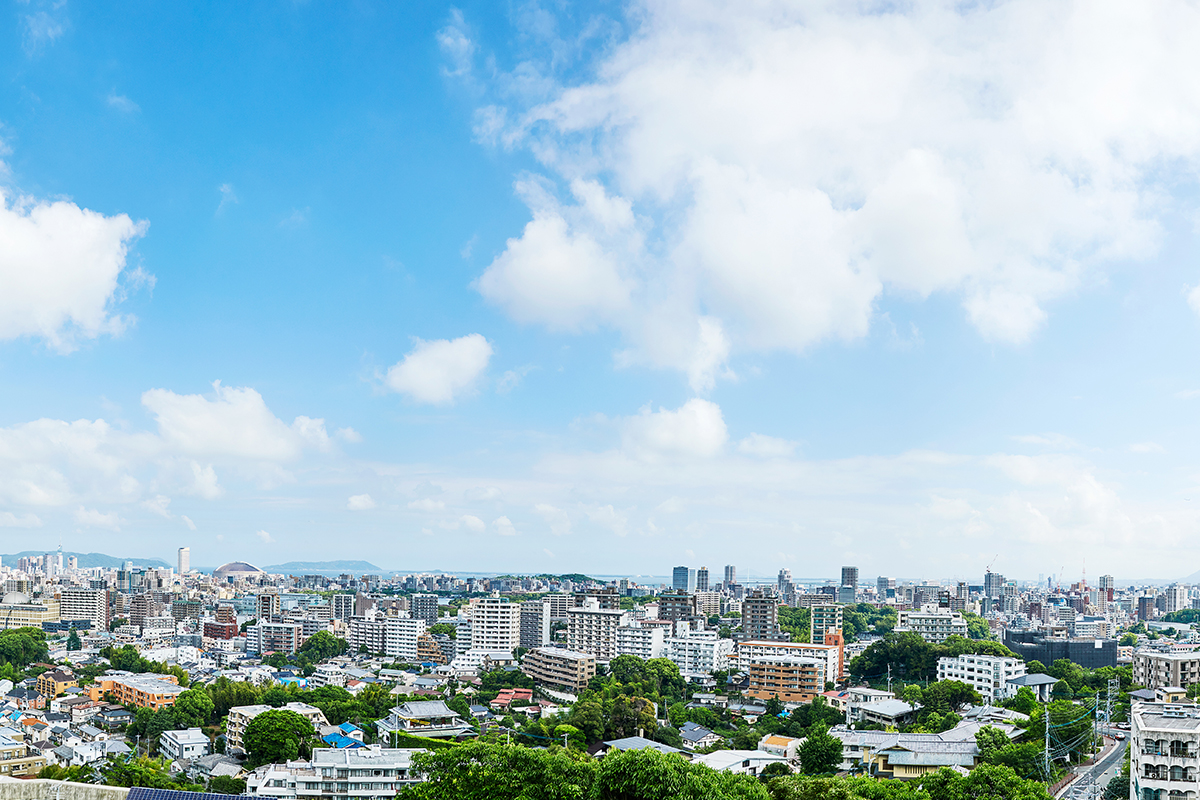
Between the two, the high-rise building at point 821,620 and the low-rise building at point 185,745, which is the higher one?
the low-rise building at point 185,745

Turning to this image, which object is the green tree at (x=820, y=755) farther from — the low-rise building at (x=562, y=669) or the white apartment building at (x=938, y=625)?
the white apartment building at (x=938, y=625)

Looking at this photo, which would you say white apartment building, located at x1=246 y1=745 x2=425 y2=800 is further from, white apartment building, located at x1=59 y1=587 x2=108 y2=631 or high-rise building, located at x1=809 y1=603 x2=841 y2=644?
white apartment building, located at x1=59 y1=587 x2=108 y2=631

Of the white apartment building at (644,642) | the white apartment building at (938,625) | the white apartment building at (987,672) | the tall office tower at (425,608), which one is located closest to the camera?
the white apartment building at (987,672)

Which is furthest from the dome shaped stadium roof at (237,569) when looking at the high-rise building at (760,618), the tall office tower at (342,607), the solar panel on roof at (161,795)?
the solar panel on roof at (161,795)

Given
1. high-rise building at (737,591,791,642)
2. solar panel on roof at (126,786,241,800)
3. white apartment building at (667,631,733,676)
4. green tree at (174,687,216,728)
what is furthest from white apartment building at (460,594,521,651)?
solar panel on roof at (126,786,241,800)

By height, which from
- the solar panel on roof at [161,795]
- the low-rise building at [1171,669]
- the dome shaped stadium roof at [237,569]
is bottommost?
the dome shaped stadium roof at [237,569]
